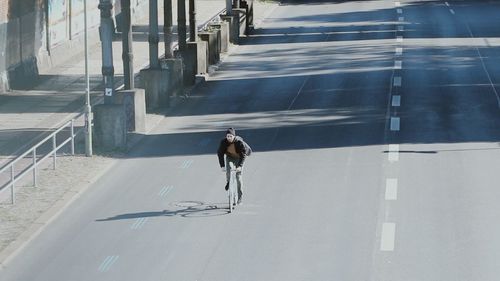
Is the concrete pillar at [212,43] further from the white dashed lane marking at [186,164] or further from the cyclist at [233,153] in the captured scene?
the cyclist at [233,153]

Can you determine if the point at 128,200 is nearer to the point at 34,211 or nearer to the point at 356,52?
the point at 34,211

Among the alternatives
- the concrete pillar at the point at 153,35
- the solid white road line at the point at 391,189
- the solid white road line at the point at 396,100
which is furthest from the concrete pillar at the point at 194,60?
the solid white road line at the point at 391,189

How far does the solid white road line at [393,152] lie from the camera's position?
106 ft

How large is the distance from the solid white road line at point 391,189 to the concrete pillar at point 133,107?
9112 millimetres

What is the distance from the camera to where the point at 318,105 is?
4191 cm

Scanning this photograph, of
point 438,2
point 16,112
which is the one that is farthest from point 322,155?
point 438,2

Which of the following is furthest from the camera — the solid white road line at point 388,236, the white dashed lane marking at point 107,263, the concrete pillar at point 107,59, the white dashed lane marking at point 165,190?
the concrete pillar at point 107,59

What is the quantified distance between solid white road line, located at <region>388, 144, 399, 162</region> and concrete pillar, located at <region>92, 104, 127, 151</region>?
23.1 ft

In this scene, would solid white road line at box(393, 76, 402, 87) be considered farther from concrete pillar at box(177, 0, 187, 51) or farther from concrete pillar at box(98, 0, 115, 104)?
concrete pillar at box(98, 0, 115, 104)

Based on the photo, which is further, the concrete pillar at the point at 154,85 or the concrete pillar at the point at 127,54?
the concrete pillar at the point at 154,85

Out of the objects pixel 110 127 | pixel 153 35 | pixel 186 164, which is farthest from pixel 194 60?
pixel 186 164

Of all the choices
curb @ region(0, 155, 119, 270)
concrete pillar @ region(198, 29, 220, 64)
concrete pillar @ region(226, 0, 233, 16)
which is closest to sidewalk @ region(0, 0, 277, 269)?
curb @ region(0, 155, 119, 270)

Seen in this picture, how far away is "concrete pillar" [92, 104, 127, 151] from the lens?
111ft

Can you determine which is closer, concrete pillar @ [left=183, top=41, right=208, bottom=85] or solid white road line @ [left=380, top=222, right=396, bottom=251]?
solid white road line @ [left=380, top=222, right=396, bottom=251]
